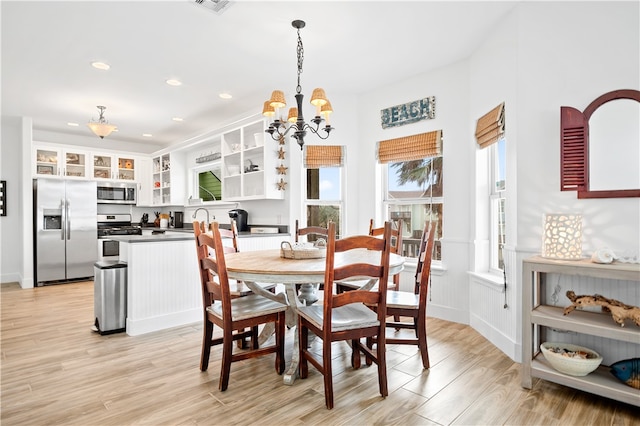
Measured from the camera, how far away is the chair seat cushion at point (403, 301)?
2449 millimetres

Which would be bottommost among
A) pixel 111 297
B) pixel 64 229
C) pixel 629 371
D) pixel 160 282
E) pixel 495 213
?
pixel 629 371

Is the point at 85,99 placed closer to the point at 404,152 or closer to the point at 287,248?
the point at 287,248

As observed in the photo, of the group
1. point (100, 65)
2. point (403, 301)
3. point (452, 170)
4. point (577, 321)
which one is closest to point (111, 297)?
point (100, 65)

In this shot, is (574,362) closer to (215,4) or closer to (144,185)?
(215,4)

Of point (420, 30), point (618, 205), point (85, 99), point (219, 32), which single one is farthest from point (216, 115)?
point (618, 205)

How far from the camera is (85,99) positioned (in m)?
4.63

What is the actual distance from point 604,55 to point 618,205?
39.5 inches

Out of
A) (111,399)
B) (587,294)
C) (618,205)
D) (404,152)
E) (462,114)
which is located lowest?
(111,399)

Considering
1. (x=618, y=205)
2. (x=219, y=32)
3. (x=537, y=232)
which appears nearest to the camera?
(x=618, y=205)

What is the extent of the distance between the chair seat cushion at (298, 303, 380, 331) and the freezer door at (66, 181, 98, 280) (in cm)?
533

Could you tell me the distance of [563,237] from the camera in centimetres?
225

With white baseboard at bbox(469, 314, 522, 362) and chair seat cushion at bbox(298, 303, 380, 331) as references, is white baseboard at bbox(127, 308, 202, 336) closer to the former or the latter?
chair seat cushion at bbox(298, 303, 380, 331)

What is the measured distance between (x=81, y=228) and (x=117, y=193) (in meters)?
1.08

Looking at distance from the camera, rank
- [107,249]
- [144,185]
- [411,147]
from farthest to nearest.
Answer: [144,185]
[107,249]
[411,147]
